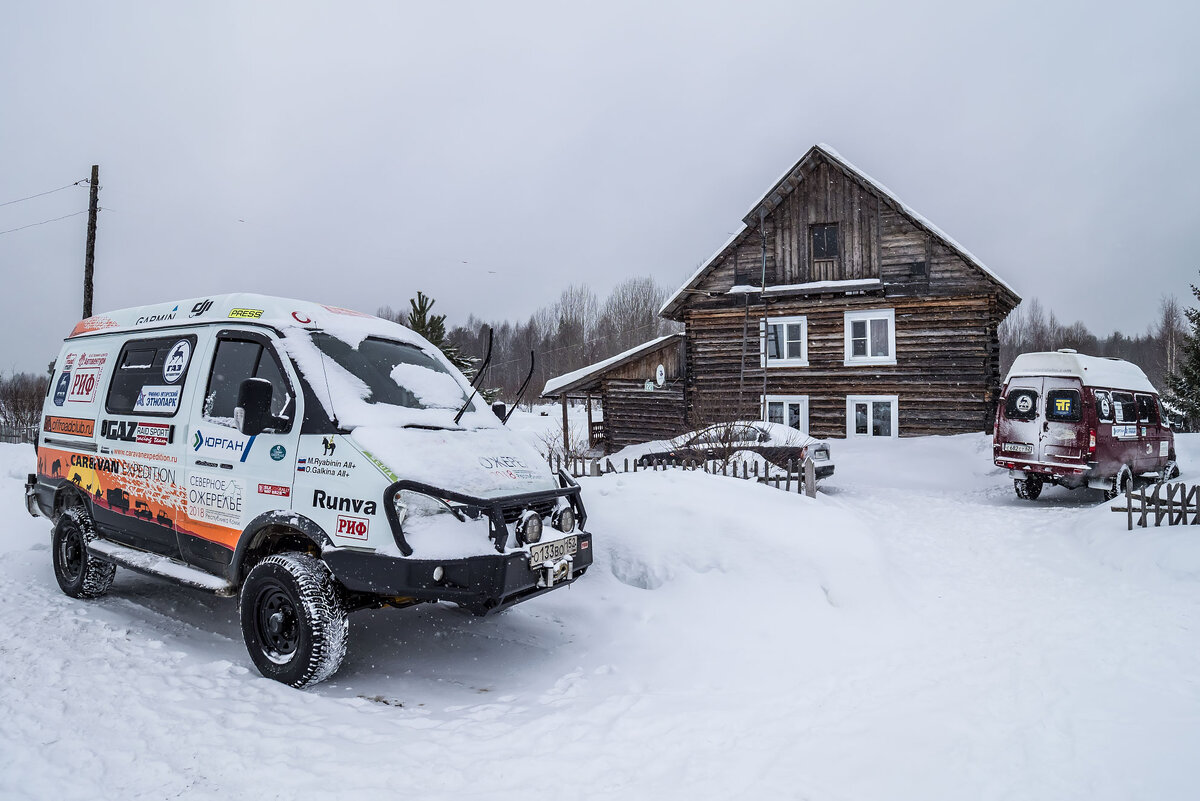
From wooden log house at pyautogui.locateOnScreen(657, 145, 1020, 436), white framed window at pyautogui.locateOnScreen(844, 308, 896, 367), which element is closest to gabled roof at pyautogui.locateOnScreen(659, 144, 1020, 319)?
wooden log house at pyautogui.locateOnScreen(657, 145, 1020, 436)

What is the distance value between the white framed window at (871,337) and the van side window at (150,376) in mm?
19255

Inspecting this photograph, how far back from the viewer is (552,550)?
14.8 ft

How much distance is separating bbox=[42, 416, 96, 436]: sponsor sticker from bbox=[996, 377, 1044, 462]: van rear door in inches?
560

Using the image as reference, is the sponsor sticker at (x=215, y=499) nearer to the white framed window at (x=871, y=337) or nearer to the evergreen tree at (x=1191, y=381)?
the white framed window at (x=871, y=337)

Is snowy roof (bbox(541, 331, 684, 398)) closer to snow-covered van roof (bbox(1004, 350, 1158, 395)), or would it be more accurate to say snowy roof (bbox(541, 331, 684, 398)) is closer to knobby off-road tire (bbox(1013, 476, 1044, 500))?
snow-covered van roof (bbox(1004, 350, 1158, 395))

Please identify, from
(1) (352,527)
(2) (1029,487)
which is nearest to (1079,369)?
(2) (1029,487)

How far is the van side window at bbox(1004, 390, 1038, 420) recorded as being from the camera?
1281 cm

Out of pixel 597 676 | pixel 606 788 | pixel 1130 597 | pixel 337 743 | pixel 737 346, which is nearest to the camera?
pixel 606 788

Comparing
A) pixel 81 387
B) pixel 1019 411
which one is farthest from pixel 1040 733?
pixel 1019 411

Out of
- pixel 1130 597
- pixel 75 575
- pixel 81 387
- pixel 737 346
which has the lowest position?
pixel 1130 597

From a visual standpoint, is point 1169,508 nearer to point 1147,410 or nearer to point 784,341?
point 1147,410

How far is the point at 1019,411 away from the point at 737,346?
10328 millimetres

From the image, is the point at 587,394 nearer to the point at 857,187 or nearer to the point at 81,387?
the point at 857,187

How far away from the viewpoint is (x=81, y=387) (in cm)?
634
